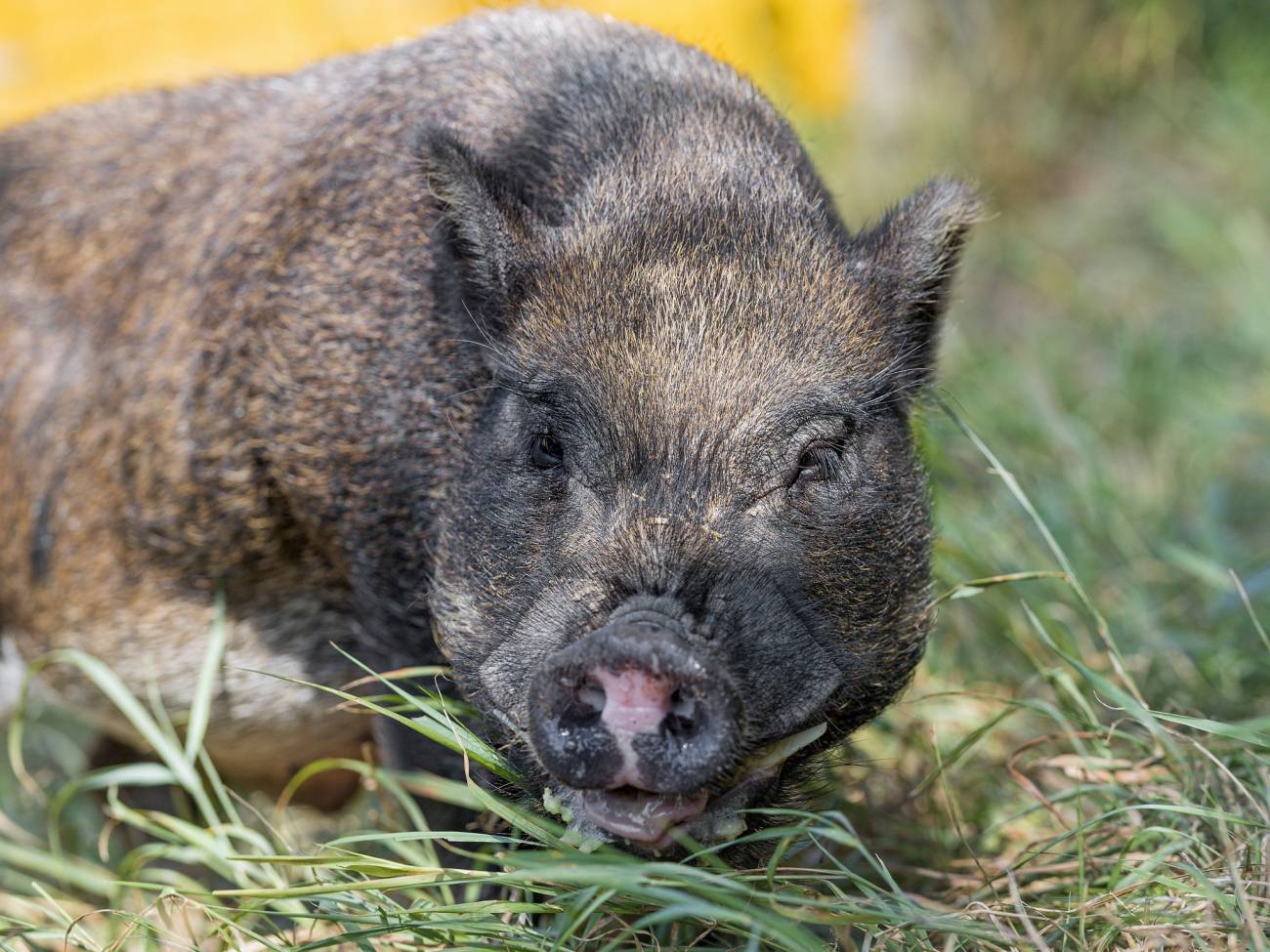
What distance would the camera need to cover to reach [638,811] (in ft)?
9.48

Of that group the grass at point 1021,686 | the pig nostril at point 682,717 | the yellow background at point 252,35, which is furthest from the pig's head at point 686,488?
the yellow background at point 252,35

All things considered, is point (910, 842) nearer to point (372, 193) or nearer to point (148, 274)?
point (372, 193)

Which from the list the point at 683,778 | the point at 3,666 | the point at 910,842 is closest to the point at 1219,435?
the point at 910,842

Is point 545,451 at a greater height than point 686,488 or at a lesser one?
greater

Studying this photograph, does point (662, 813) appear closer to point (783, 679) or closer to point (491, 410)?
point (783, 679)

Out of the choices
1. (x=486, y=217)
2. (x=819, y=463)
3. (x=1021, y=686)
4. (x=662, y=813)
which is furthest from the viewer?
(x=1021, y=686)

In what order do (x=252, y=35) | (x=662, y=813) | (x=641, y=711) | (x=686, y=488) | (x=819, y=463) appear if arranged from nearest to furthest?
1. (x=641, y=711)
2. (x=662, y=813)
3. (x=686, y=488)
4. (x=819, y=463)
5. (x=252, y=35)

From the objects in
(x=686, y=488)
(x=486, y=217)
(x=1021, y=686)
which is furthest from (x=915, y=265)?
(x=1021, y=686)

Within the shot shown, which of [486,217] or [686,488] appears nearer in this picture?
[686,488]

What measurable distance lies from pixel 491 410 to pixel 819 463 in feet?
2.63

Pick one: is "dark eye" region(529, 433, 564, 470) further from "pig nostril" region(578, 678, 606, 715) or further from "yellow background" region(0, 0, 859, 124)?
"yellow background" region(0, 0, 859, 124)

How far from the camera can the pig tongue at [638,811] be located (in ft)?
9.46

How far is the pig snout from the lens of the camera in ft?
8.65

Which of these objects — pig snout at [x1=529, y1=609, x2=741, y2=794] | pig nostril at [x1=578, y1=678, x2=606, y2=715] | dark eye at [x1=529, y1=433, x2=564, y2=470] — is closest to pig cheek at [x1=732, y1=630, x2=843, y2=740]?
pig snout at [x1=529, y1=609, x2=741, y2=794]
